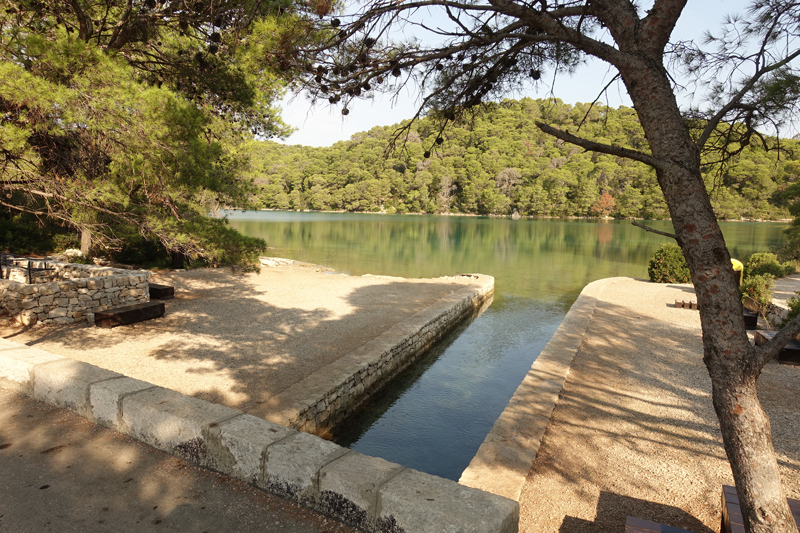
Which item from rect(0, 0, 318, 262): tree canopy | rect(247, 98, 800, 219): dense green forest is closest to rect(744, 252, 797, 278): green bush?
rect(0, 0, 318, 262): tree canopy

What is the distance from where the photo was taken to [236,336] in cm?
698

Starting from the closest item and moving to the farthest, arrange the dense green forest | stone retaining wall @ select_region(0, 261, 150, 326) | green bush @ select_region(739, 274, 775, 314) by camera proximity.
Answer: stone retaining wall @ select_region(0, 261, 150, 326) < green bush @ select_region(739, 274, 775, 314) < the dense green forest

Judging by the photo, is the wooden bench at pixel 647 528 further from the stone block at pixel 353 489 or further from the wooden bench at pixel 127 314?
the wooden bench at pixel 127 314

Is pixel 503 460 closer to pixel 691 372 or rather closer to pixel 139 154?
pixel 691 372

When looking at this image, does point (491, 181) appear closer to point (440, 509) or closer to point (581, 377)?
point (581, 377)

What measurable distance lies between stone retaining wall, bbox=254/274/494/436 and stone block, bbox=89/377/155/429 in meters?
1.60

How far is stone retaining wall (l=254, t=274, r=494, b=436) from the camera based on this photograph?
15.0 feet

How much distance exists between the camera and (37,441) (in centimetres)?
261

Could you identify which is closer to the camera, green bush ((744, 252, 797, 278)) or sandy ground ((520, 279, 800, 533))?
sandy ground ((520, 279, 800, 533))

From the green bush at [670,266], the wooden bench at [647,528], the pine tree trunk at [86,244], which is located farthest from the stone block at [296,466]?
the green bush at [670,266]

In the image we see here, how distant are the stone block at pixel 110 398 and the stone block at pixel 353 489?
4.98 feet

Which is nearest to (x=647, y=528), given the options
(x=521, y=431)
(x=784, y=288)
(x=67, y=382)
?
(x=521, y=431)

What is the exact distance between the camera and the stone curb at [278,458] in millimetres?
1781

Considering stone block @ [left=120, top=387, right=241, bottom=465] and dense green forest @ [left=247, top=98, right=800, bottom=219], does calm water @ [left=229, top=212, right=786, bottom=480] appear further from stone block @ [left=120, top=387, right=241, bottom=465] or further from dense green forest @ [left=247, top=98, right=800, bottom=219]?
dense green forest @ [left=247, top=98, right=800, bottom=219]
